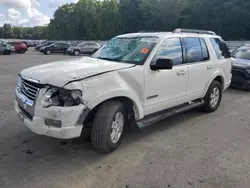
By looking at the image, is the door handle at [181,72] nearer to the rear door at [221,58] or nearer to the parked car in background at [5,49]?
the rear door at [221,58]

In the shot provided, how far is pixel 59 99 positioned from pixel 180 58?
2601mm

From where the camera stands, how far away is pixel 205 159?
3951 millimetres

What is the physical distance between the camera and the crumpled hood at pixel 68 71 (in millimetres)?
3477

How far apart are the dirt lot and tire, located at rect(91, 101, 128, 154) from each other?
0.18m

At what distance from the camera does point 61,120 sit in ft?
11.2

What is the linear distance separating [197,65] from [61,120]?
3.23 meters

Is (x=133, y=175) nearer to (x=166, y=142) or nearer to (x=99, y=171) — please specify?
(x=99, y=171)

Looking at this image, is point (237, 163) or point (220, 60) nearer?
point (237, 163)

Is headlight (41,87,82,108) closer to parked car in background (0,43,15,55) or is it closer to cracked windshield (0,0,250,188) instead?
cracked windshield (0,0,250,188)

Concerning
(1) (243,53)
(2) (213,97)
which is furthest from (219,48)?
(1) (243,53)

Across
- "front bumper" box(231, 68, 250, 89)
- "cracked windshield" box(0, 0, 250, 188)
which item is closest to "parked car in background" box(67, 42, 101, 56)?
"front bumper" box(231, 68, 250, 89)

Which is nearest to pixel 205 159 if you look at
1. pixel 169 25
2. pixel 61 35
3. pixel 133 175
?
pixel 133 175

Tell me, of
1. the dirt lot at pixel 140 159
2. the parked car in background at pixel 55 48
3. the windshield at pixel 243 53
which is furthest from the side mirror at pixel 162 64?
the parked car in background at pixel 55 48

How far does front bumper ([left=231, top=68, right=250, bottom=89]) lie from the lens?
8859mm
